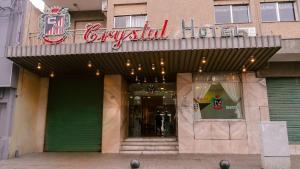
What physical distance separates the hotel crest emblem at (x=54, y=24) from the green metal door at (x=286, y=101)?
993 cm

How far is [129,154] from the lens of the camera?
38.2 ft

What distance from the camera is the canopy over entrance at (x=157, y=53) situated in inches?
357

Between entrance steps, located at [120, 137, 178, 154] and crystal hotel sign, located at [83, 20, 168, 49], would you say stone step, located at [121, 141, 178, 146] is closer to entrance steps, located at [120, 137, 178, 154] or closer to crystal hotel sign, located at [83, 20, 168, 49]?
entrance steps, located at [120, 137, 178, 154]

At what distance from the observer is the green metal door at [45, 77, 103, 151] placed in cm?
1289

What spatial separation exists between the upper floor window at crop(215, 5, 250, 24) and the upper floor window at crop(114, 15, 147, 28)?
12.3 feet

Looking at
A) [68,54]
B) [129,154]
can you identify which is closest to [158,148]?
[129,154]

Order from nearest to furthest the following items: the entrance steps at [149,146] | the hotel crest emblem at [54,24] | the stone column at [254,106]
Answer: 1. the hotel crest emblem at [54,24]
2. the stone column at [254,106]
3. the entrance steps at [149,146]

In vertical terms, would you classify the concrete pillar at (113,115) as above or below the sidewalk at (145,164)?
above

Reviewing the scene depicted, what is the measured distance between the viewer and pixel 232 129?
459 inches

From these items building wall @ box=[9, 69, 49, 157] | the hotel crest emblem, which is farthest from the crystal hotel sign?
building wall @ box=[9, 69, 49, 157]

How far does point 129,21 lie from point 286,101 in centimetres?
873

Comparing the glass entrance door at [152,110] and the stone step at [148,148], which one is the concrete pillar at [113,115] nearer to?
the stone step at [148,148]

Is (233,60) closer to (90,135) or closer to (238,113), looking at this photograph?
(238,113)

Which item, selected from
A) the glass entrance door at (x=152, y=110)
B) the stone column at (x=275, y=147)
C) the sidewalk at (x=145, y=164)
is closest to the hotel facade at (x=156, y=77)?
the glass entrance door at (x=152, y=110)
